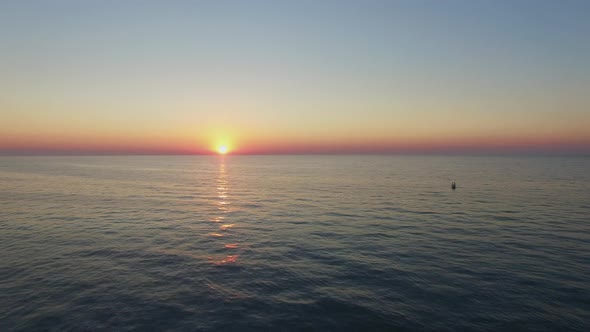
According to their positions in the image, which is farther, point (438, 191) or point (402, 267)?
point (438, 191)

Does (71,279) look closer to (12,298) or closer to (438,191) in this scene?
(12,298)

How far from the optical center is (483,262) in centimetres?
2961

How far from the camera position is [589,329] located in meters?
18.4

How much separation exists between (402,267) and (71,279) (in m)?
28.3

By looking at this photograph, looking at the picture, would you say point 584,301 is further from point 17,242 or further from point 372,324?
point 17,242

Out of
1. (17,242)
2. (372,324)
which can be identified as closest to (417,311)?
(372,324)

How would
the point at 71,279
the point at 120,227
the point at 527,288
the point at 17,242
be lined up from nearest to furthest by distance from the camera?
the point at 527,288 → the point at 71,279 → the point at 17,242 → the point at 120,227

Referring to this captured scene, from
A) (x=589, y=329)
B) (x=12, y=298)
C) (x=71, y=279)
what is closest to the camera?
(x=589, y=329)

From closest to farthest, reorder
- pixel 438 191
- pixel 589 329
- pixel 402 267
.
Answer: pixel 589 329 < pixel 402 267 < pixel 438 191

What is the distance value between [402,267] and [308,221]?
2181 centimetres

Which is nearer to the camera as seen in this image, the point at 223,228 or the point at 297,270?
the point at 297,270

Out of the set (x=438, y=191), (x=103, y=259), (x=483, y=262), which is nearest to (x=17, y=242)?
(x=103, y=259)

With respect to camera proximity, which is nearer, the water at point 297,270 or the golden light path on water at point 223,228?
the water at point 297,270

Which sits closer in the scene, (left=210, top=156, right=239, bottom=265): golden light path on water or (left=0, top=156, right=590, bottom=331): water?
(left=0, top=156, right=590, bottom=331): water
